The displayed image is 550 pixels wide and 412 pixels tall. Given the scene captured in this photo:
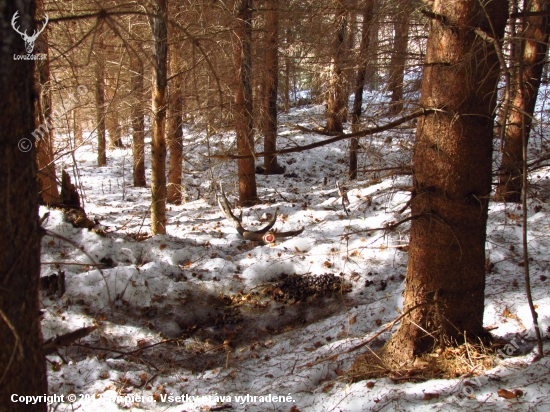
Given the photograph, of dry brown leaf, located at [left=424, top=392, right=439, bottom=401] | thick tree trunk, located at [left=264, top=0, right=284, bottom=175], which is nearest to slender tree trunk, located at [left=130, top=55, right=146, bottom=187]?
thick tree trunk, located at [left=264, top=0, right=284, bottom=175]

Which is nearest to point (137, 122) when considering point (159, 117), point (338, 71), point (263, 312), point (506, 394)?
point (159, 117)

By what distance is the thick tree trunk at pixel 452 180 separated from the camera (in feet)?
9.45

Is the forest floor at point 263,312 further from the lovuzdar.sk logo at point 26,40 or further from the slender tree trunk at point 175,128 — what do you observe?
the slender tree trunk at point 175,128

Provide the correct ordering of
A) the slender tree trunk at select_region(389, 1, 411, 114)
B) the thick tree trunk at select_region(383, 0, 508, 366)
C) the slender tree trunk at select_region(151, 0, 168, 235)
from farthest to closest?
1. the slender tree trunk at select_region(151, 0, 168, 235)
2. the slender tree trunk at select_region(389, 1, 411, 114)
3. the thick tree trunk at select_region(383, 0, 508, 366)

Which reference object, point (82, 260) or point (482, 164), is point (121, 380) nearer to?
point (82, 260)

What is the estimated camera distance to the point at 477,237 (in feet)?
10.3

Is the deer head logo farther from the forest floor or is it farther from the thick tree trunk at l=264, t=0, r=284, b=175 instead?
the thick tree trunk at l=264, t=0, r=284, b=175

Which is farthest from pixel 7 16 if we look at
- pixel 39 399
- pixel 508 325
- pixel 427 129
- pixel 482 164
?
pixel 508 325

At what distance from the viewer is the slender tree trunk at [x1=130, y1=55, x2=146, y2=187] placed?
808cm

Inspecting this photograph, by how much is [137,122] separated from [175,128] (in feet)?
2.90

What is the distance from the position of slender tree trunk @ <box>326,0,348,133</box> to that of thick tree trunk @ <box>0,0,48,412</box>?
169 inches

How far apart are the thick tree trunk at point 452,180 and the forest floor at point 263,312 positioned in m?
0.36

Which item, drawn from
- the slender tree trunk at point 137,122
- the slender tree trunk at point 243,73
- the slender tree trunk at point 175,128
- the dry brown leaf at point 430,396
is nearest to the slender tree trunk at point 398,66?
the dry brown leaf at point 430,396

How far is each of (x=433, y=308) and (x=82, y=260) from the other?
490 centimetres
